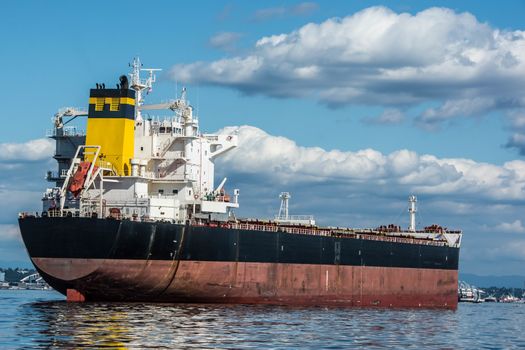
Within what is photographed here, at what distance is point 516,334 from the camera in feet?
153

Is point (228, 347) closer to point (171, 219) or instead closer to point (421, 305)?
point (171, 219)

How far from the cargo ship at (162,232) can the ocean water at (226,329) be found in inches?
63.1

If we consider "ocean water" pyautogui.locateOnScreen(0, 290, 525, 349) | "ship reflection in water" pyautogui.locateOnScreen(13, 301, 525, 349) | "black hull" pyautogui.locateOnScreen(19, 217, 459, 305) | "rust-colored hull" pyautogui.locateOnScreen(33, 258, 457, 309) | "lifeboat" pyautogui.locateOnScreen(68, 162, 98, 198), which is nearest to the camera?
"ocean water" pyautogui.locateOnScreen(0, 290, 525, 349)

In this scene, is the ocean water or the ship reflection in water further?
the ship reflection in water

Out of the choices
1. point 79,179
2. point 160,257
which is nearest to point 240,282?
point 160,257

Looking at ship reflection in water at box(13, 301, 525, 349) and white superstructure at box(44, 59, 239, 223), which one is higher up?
white superstructure at box(44, 59, 239, 223)

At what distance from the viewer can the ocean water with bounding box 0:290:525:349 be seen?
110 feet

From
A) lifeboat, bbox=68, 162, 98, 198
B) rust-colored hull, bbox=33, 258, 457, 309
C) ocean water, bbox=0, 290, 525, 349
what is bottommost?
ocean water, bbox=0, 290, 525, 349

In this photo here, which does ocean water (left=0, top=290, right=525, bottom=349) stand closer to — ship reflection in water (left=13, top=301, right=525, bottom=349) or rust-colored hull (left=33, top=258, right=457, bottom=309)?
ship reflection in water (left=13, top=301, right=525, bottom=349)

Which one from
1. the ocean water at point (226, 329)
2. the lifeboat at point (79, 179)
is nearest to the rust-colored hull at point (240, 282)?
the ocean water at point (226, 329)

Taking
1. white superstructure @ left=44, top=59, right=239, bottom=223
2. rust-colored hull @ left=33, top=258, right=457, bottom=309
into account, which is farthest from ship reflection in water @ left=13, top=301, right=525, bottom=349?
white superstructure @ left=44, top=59, right=239, bottom=223

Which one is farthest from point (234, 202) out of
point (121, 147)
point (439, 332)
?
point (439, 332)

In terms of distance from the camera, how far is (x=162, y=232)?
163ft

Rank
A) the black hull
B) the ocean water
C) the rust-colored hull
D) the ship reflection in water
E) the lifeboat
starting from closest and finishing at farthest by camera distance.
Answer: the ocean water < the ship reflection in water < the black hull < the rust-colored hull < the lifeboat
